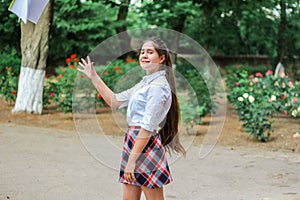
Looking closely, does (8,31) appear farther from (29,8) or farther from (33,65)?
(29,8)

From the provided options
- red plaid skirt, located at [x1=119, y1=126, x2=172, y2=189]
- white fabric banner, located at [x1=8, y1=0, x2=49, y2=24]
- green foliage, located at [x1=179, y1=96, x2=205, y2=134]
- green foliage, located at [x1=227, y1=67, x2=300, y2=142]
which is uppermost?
white fabric banner, located at [x1=8, y1=0, x2=49, y2=24]

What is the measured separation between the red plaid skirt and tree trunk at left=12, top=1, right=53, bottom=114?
7287 mm

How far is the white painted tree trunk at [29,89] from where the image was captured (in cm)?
997

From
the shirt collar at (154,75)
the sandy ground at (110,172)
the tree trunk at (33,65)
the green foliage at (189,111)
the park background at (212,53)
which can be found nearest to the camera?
the shirt collar at (154,75)

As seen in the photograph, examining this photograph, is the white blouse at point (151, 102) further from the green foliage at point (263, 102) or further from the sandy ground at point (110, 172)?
the green foliage at point (263, 102)

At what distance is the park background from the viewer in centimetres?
850

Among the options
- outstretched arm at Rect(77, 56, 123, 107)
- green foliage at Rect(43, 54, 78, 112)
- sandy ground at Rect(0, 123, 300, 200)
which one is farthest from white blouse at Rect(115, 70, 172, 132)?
green foliage at Rect(43, 54, 78, 112)

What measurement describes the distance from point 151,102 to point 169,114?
1.04ft

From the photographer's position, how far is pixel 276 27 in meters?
19.6

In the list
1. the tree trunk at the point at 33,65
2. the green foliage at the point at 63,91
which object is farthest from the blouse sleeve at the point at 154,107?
the tree trunk at the point at 33,65

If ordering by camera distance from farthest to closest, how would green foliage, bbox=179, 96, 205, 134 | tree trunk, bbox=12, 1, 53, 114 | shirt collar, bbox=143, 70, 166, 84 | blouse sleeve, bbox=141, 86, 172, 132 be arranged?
tree trunk, bbox=12, 1, 53, 114, green foliage, bbox=179, 96, 205, 134, shirt collar, bbox=143, 70, 166, 84, blouse sleeve, bbox=141, 86, 172, 132

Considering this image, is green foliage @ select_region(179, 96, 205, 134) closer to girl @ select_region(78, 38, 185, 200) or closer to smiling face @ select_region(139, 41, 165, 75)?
girl @ select_region(78, 38, 185, 200)

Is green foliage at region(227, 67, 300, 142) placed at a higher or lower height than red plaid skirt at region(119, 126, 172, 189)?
lower

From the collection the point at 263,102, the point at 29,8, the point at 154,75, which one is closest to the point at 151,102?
the point at 154,75
